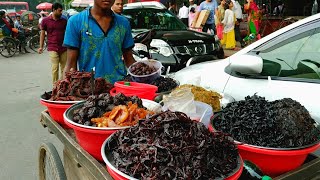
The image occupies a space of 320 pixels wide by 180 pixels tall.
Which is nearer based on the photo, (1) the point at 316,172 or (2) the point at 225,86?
(1) the point at 316,172

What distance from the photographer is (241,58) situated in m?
2.52

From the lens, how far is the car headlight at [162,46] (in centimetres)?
665

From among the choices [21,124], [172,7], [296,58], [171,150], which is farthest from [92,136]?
[172,7]

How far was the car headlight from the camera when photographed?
262 inches

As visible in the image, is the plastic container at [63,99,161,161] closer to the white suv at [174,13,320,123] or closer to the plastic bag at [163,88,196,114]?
the plastic bag at [163,88,196,114]

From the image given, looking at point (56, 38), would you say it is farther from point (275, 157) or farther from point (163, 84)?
point (275, 157)

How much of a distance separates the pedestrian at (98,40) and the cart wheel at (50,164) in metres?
0.73

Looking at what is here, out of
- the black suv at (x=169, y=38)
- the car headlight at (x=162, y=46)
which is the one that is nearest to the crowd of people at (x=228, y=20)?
the black suv at (x=169, y=38)

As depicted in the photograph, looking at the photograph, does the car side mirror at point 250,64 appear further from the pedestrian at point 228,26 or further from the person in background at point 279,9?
the person in background at point 279,9

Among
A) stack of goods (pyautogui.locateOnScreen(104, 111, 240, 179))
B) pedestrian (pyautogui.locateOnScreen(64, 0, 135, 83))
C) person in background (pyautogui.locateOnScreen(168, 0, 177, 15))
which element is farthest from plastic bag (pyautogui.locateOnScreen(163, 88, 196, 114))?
person in background (pyautogui.locateOnScreen(168, 0, 177, 15))

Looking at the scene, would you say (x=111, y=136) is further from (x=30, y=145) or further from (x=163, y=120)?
(x=30, y=145)

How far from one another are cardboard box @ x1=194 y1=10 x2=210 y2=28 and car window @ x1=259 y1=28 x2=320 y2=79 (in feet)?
26.7

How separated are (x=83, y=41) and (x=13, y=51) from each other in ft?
44.2

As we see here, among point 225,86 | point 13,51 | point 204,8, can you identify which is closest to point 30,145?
point 225,86
